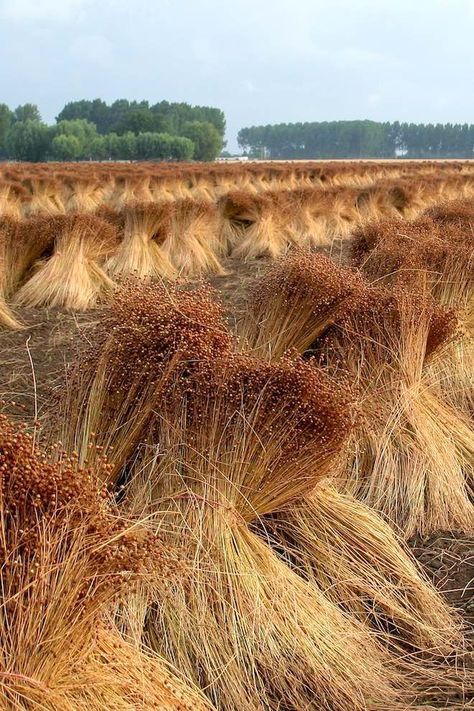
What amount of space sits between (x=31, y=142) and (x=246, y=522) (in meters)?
66.0

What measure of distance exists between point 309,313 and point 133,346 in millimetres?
1359

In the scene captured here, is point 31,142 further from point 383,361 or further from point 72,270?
point 383,361

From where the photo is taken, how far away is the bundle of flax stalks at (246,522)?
2.23 m

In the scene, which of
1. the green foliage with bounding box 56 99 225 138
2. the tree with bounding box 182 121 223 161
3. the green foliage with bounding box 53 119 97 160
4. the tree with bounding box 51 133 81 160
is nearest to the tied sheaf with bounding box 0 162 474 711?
the tree with bounding box 51 133 81 160

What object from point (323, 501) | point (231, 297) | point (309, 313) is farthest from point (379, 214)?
point (323, 501)

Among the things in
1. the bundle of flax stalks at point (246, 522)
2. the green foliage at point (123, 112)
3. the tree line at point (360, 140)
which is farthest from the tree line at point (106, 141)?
the bundle of flax stalks at point (246, 522)

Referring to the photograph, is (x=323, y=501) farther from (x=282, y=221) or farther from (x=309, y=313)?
(x=282, y=221)

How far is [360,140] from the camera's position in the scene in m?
129

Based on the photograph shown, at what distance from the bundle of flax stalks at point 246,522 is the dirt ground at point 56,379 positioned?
20 cm

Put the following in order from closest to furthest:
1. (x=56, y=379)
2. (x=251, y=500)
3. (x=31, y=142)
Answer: (x=251, y=500)
(x=56, y=379)
(x=31, y=142)

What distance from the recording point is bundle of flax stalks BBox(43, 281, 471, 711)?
87.9 inches

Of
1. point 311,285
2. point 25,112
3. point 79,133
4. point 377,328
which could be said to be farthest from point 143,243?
point 25,112

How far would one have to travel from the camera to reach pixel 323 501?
291cm

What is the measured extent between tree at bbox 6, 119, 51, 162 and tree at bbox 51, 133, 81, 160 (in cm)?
440
